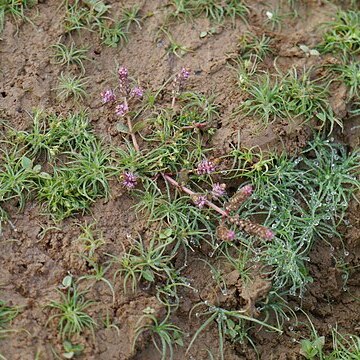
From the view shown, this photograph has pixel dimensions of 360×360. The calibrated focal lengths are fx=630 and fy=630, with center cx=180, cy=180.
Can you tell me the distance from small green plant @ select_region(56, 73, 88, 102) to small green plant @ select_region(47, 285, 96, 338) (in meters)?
1.08

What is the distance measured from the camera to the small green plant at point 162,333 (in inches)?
113

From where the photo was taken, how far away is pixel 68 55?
352cm

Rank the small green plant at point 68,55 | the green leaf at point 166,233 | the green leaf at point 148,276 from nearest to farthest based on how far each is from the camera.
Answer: the green leaf at point 148,276 → the green leaf at point 166,233 → the small green plant at point 68,55

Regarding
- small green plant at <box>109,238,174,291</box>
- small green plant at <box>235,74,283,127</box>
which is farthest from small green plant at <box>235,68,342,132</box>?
small green plant at <box>109,238,174,291</box>

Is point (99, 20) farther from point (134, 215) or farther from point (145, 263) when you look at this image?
point (145, 263)

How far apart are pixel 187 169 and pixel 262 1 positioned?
131 centimetres

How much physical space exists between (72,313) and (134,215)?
61 centimetres

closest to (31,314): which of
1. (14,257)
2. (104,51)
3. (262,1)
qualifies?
(14,257)

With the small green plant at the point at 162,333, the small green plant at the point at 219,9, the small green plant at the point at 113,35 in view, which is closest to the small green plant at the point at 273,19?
the small green plant at the point at 219,9

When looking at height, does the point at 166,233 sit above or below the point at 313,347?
above

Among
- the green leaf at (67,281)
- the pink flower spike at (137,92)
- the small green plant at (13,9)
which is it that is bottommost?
the green leaf at (67,281)

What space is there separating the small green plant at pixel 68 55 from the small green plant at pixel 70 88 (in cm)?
9

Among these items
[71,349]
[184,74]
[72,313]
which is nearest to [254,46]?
[184,74]

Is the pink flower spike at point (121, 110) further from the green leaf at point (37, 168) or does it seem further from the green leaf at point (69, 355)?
the green leaf at point (69, 355)
